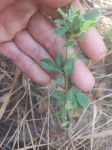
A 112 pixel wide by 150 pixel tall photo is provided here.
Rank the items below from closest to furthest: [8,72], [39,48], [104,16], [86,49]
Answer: [86,49], [39,48], [8,72], [104,16]

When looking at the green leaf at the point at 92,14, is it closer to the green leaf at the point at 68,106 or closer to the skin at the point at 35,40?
the skin at the point at 35,40

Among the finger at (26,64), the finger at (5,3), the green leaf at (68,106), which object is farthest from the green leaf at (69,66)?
the finger at (5,3)

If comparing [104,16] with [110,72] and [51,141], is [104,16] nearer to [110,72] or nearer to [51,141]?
[110,72]

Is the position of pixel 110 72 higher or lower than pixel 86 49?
lower

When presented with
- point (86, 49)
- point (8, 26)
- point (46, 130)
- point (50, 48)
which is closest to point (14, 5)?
point (8, 26)

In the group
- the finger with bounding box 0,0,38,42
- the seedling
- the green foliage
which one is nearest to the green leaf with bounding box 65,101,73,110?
the seedling

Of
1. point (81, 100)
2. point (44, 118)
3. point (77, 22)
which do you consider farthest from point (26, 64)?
point (77, 22)

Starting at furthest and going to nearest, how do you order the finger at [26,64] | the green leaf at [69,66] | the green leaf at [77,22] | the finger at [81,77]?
1. the finger at [26,64]
2. the finger at [81,77]
3. the green leaf at [69,66]
4. the green leaf at [77,22]
